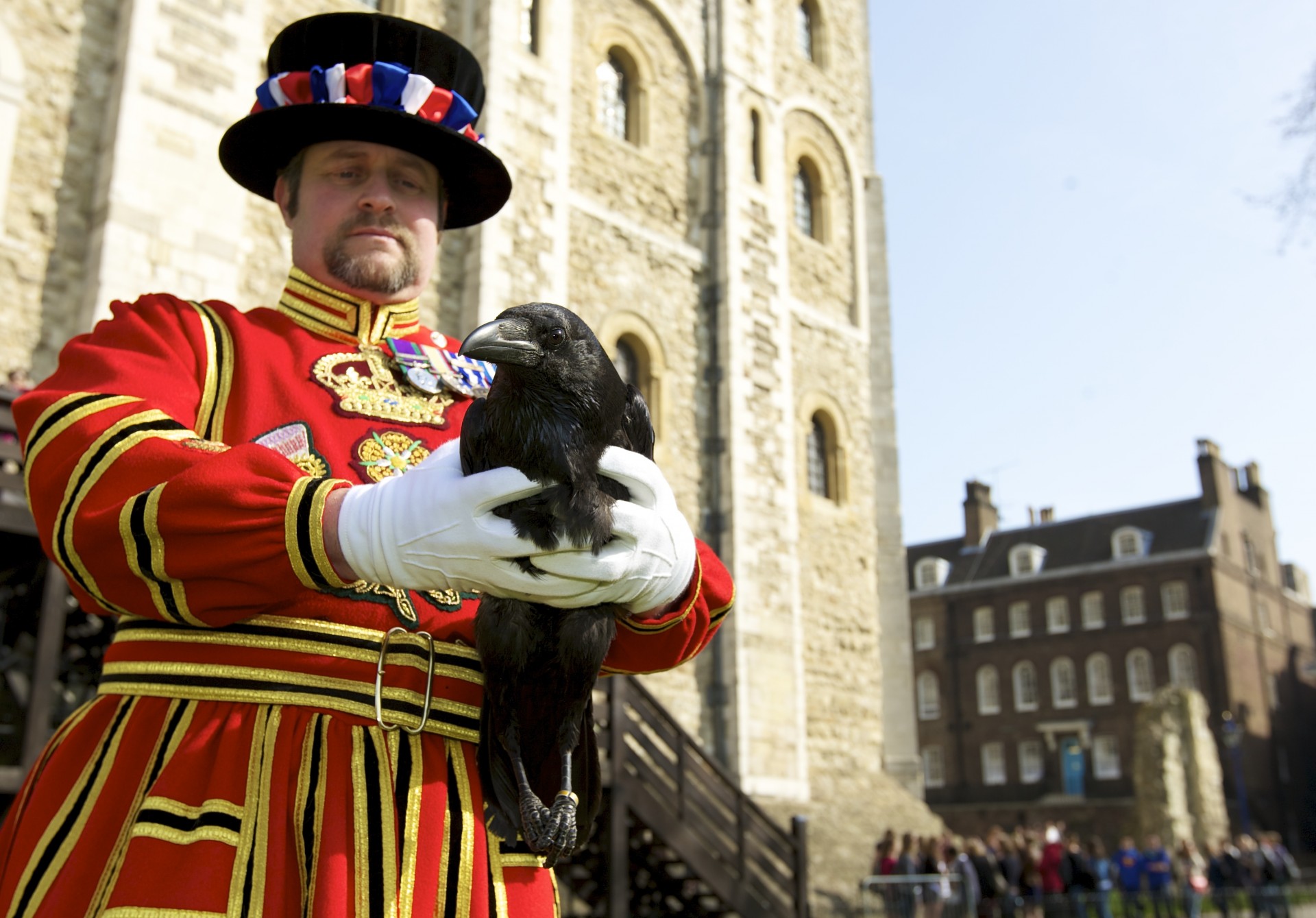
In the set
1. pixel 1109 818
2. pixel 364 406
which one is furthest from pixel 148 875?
pixel 1109 818

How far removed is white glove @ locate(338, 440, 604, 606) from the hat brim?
95 cm

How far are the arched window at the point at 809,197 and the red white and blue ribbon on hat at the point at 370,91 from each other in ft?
51.7

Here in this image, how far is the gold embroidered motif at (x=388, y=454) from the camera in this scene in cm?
214

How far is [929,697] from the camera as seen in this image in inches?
1762

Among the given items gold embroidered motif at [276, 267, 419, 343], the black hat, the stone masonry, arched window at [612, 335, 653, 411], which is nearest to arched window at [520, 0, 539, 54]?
the stone masonry

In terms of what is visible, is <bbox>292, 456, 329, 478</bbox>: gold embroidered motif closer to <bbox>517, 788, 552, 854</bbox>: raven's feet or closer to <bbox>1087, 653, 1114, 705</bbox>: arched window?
<bbox>517, 788, 552, 854</bbox>: raven's feet

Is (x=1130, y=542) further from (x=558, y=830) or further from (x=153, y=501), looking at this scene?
(x=153, y=501)

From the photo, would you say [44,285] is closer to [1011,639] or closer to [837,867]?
[837,867]

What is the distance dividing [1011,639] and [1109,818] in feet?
28.0

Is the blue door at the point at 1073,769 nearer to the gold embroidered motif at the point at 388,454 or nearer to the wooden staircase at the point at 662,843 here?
the wooden staircase at the point at 662,843

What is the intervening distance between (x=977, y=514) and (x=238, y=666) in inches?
1917

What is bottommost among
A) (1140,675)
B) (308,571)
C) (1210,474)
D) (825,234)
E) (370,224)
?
(308,571)

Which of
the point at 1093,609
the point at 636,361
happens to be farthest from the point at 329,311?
the point at 1093,609

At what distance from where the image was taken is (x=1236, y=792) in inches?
1475
